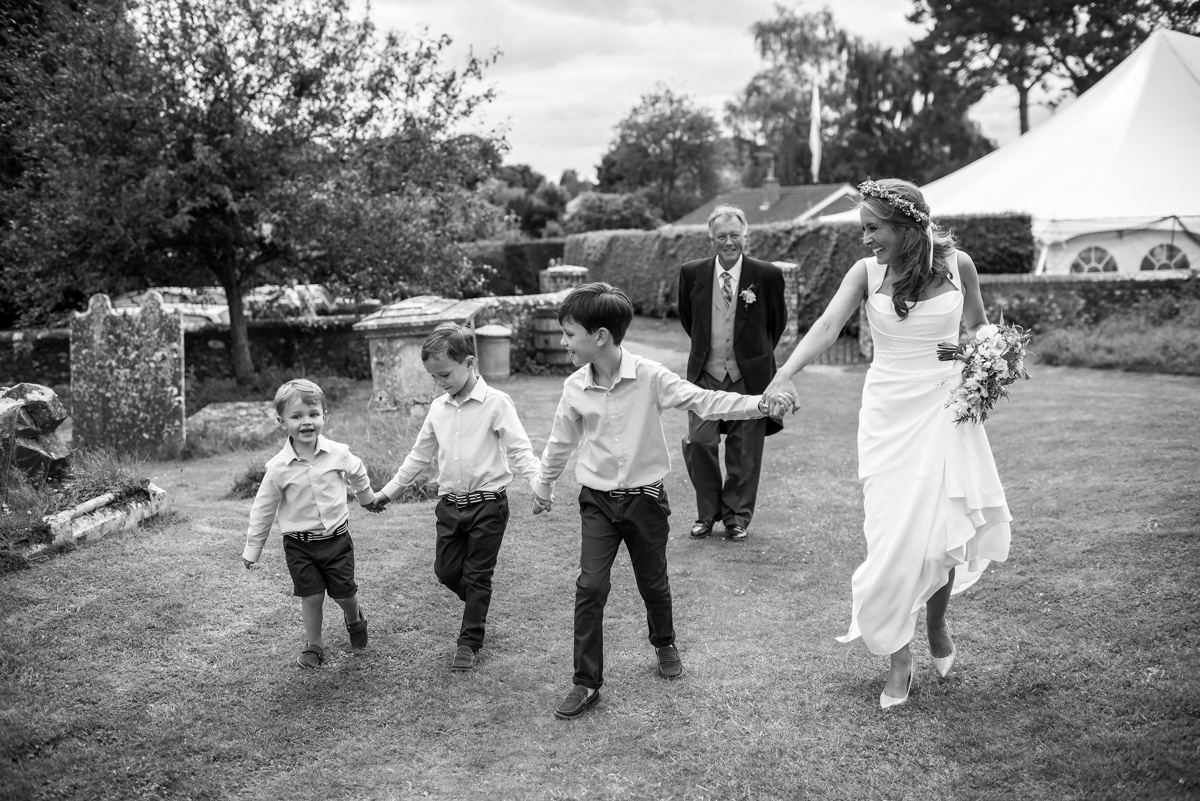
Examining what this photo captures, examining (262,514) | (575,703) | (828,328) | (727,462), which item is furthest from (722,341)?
(262,514)

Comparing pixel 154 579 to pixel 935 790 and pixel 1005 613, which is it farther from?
pixel 1005 613

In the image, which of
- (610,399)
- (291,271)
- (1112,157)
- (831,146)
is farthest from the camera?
(831,146)

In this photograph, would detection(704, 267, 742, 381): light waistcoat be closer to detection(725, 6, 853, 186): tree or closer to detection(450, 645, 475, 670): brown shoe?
detection(450, 645, 475, 670): brown shoe

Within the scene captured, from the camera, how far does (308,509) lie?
4422 mm

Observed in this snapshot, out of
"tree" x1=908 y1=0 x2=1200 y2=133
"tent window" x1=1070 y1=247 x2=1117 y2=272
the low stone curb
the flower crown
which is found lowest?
the low stone curb

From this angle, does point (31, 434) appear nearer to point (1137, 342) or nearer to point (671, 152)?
point (1137, 342)

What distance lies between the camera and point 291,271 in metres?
13.9

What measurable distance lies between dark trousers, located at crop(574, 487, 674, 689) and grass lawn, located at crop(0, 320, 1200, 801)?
0.30 meters

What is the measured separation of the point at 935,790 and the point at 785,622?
1.69 metres

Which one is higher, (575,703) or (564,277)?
(564,277)

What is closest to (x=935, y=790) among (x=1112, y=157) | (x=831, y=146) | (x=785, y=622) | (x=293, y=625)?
(x=785, y=622)

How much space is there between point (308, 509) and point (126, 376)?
5.77m

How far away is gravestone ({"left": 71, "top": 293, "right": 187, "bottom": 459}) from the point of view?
29.7 ft

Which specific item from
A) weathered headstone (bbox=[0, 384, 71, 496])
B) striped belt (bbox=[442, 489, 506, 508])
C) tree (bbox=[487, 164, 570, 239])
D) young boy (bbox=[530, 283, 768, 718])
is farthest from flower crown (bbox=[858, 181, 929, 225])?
tree (bbox=[487, 164, 570, 239])
